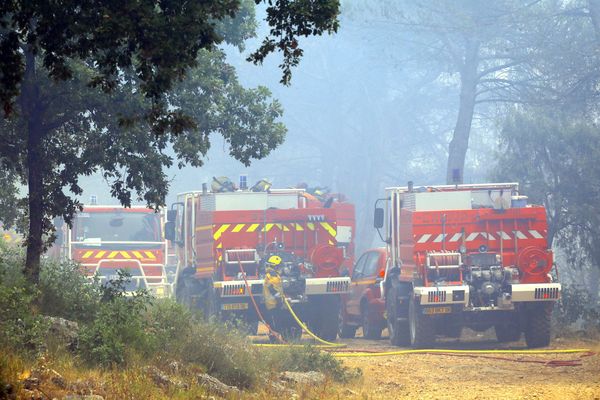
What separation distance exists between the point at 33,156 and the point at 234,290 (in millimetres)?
6620

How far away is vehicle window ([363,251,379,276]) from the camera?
21.4 meters

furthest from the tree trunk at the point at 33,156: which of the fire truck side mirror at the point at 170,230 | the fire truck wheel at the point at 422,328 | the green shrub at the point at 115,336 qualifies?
the fire truck side mirror at the point at 170,230

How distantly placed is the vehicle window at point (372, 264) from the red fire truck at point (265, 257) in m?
1.15

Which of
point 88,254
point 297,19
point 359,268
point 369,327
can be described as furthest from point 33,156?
point 88,254

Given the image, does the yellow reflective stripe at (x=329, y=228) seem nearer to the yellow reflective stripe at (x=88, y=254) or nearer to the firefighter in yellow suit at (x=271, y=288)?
the firefighter in yellow suit at (x=271, y=288)

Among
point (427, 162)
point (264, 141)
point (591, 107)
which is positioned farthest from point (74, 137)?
point (427, 162)

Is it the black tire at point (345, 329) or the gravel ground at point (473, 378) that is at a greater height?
the black tire at point (345, 329)

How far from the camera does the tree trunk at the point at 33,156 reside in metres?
Result: 13.1

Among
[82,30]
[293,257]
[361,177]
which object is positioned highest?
[361,177]

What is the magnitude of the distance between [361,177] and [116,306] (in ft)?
119

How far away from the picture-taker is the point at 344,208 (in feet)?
78.3

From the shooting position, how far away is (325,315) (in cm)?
2030

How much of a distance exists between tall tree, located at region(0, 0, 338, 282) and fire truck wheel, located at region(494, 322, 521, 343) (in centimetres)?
597

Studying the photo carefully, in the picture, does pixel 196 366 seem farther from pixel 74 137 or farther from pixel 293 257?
pixel 293 257
